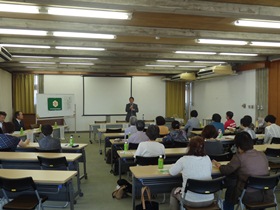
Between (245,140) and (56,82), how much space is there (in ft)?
35.7

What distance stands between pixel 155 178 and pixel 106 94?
10008 mm

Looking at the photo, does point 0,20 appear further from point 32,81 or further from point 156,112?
point 156,112

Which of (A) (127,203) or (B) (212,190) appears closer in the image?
(B) (212,190)

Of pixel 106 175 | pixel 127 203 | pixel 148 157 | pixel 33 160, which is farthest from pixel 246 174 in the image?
pixel 106 175

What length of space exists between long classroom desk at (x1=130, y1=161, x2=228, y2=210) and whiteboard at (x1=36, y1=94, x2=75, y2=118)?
749 cm

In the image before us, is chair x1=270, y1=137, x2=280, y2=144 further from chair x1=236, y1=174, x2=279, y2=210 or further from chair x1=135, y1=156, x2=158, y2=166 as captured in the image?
chair x1=135, y1=156, x2=158, y2=166

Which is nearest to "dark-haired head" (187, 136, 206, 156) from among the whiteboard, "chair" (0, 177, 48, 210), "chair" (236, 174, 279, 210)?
"chair" (236, 174, 279, 210)

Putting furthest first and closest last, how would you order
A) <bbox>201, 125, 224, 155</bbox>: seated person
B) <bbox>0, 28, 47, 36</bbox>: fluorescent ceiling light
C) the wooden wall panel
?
the wooden wall panel, <bbox>0, 28, 47, 36</bbox>: fluorescent ceiling light, <bbox>201, 125, 224, 155</bbox>: seated person

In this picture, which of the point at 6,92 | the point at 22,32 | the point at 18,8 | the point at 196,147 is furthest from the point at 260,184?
the point at 6,92

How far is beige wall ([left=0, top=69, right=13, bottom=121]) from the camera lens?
A: 9.92m

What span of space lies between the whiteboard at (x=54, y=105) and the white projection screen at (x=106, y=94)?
1.45 meters

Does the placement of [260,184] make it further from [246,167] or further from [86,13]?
[86,13]

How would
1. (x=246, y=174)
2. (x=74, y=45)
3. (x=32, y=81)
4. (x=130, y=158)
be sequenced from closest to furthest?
(x=246, y=174) → (x=130, y=158) → (x=74, y=45) → (x=32, y=81)

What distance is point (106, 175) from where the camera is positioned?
551 centimetres
